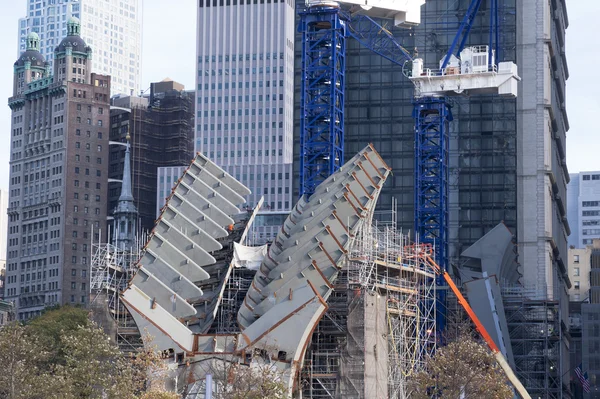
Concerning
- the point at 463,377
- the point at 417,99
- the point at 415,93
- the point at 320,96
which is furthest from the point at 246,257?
the point at 415,93

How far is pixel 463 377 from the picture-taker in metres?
95.6

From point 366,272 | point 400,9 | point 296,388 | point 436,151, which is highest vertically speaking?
point 400,9

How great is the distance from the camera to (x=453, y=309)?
497 feet

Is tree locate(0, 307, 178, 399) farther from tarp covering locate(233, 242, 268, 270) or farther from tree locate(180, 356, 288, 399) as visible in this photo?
tarp covering locate(233, 242, 268, 270)

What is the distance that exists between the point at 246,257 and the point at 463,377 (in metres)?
29.9

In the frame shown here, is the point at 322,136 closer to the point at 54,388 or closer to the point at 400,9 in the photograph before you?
the point at 400,9

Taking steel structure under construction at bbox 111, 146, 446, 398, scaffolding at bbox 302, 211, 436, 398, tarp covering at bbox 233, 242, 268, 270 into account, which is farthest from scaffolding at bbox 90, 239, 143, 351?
scaffolding at bbox 302, 211, 436, 398

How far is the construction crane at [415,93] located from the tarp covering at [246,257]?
20.5m

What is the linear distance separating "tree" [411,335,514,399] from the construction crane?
146ft

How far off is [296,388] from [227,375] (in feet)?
27.4

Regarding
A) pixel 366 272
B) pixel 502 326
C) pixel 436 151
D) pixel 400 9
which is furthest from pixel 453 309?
pixel 366 272

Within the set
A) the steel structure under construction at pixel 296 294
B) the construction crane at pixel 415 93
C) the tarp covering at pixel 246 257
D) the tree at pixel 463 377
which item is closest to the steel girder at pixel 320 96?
the construction crane at pixel 415 93

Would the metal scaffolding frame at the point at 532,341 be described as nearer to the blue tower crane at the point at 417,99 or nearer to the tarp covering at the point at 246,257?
the blue tower crane at the point at 417,99

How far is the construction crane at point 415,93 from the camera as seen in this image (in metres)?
142
